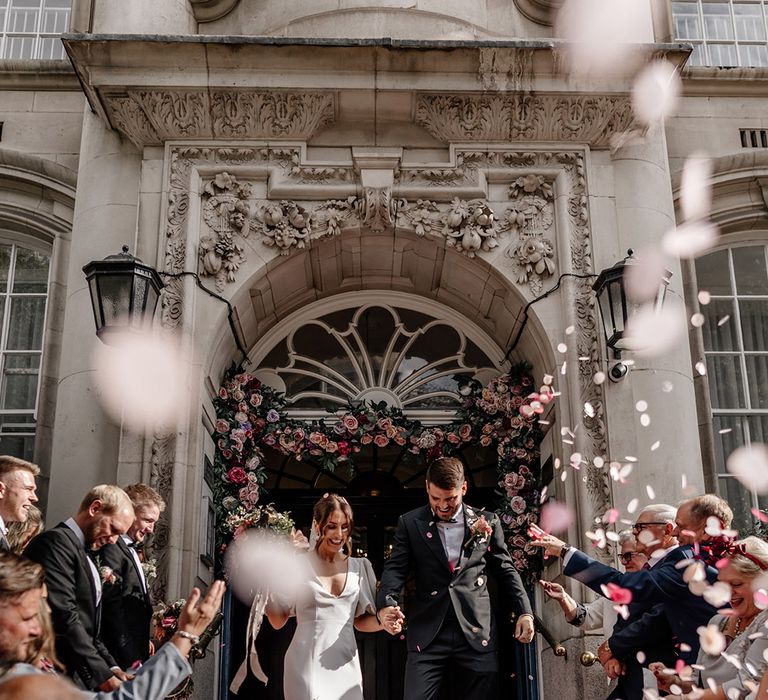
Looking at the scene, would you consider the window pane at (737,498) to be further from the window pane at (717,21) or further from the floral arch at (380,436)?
the window pane at (717,21)

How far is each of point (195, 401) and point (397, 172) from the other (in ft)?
9.11

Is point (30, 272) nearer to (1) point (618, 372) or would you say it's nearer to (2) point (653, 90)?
(1) point (618, 372)

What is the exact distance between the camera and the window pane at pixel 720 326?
10508 millimetres

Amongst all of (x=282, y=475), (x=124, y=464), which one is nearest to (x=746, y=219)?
(x=282, y=475)

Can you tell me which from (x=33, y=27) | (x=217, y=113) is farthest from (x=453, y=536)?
(x=33, y=27)

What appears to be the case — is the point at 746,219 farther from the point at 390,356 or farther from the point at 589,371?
the point at 390,356

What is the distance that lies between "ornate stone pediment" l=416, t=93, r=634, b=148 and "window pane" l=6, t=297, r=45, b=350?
4310 mm

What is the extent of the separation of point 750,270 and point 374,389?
13.5ft

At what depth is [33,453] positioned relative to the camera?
9.91 meters

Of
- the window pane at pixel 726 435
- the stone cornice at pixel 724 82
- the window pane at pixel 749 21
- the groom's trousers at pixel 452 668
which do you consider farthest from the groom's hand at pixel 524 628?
the window pane at pixel 749 21

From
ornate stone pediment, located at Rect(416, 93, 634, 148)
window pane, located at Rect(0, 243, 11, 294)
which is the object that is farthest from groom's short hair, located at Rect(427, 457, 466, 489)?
window pane, located at Rect(0, 243, 11, 294)

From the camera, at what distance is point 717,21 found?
1152 centimetres

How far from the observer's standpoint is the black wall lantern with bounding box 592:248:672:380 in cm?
830

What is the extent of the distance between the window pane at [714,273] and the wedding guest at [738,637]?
19.2 feet
